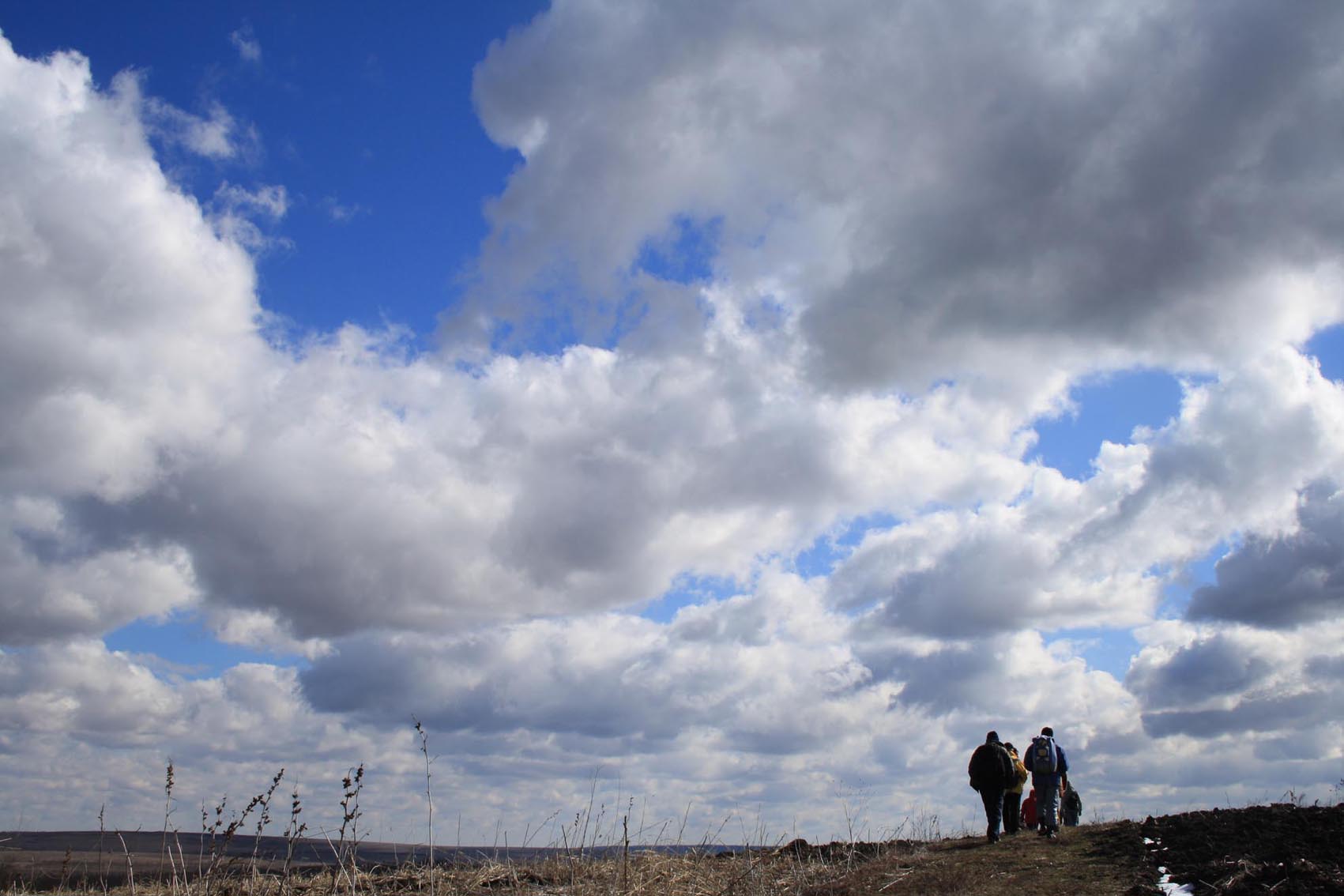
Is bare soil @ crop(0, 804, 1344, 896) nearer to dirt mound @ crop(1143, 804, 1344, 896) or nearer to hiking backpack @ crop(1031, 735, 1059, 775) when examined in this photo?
dirt mound @ crop(1143, 804, 1344, 896)

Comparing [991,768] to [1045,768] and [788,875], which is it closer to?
[1045,768]

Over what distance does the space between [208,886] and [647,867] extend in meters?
8.92

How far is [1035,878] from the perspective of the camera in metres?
13.4

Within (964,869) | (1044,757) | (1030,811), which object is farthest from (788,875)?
(1030,811)

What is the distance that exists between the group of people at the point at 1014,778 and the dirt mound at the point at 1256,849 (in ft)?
6.37

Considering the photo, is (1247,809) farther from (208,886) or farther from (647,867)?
(208,886)

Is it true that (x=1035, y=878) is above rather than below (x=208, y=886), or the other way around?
below

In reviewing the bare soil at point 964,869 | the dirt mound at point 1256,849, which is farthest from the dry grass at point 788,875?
the dirt mound at point 1256,849

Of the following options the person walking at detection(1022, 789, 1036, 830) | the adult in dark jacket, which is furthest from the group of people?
the person walking at detection(1022, 789, 1036, 830)

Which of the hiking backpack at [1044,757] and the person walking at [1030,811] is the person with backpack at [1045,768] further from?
the person walking at [1030,811]

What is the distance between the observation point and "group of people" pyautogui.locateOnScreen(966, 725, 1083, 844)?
59.6 feet

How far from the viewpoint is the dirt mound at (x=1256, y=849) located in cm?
1084

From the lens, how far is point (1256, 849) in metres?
12.8

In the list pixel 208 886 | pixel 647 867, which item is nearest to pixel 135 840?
pixel 208 886
